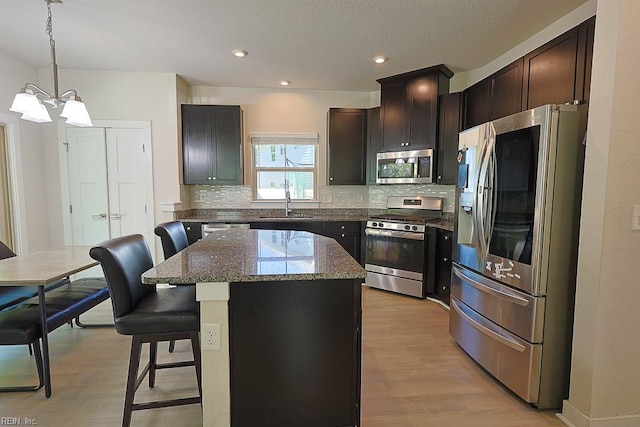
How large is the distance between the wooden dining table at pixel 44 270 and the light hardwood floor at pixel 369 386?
0.24 meters

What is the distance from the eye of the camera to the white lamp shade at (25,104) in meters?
2.01

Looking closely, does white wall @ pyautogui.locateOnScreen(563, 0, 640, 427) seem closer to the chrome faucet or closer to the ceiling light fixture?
the ceiling light fixture

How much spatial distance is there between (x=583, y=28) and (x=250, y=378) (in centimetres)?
295

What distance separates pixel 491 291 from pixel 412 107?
254 centimetres

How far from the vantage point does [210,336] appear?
1406mm

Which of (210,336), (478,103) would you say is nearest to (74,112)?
(210,336)

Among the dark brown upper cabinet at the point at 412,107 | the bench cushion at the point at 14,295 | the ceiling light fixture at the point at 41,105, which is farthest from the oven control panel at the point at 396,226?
the bench cushion at the point at 14,295

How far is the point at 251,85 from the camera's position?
4363 mm

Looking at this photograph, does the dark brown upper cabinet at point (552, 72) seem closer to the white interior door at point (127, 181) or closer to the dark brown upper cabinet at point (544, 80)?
the dark brown upper cabinet at point (544, 80)

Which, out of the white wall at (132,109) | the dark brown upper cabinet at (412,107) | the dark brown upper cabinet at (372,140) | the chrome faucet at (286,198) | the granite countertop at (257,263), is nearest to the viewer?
the granite countertop at (257,263)

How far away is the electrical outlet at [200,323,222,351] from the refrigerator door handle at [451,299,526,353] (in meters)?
1.76

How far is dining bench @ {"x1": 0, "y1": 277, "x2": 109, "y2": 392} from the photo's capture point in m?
1.87

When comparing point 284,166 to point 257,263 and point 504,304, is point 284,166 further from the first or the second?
point 504,304

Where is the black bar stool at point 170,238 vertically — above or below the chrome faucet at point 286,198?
below
